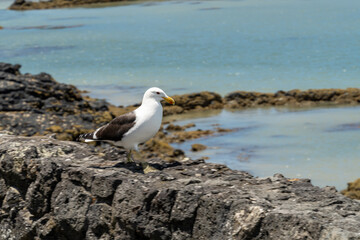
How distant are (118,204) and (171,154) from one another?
11.9 m

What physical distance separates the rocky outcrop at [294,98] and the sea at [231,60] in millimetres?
1150

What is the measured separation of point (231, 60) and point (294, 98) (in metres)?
17.4

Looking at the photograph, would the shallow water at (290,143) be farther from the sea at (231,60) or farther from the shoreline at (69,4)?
the shoreline at (69,4)

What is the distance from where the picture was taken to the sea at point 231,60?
826 inches

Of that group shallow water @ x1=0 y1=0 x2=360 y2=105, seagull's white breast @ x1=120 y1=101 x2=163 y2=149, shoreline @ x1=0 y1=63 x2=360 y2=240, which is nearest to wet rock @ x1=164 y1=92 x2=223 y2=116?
shallow water @ x1=0 y1=0 x2=360 y2=105

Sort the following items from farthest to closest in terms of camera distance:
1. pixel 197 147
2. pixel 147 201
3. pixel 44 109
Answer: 1. pixel 44 109
2. pixel 197 147
3. pixel 147 201

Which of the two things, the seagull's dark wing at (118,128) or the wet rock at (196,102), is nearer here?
the seagull's dark wing at (118,128)

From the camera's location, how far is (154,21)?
259 ft

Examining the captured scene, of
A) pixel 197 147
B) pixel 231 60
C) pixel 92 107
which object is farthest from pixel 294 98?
pixel 231 60

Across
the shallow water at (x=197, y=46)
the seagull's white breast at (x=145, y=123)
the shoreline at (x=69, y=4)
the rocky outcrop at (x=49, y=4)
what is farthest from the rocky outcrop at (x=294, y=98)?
the rocky outcrop at (x=49, y=4)

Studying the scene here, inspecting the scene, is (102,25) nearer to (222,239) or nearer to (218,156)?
(218,156)

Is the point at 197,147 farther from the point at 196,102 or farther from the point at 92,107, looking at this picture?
the point at 196,102

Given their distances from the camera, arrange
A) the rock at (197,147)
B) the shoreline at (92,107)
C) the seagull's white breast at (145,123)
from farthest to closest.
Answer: the rock at (197,147)
the shoreline at (92,107)
the seagull's white breast at (145,123)

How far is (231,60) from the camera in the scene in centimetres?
4631
